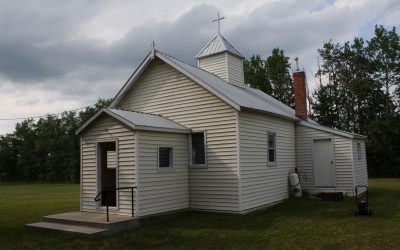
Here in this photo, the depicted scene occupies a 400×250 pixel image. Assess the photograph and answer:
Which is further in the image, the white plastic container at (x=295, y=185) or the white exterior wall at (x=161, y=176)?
the white plastic container at (x=295, y=185)

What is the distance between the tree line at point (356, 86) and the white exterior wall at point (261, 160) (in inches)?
1104

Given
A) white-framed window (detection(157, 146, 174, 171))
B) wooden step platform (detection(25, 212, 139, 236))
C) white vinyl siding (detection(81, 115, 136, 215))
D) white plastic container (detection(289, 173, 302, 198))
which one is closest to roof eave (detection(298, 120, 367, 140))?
white plastic container (detection(289, 173, 302, 198))

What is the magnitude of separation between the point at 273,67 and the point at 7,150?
52.6 metres

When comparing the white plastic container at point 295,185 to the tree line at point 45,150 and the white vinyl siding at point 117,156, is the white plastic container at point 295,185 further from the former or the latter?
the tree line at point 45,150

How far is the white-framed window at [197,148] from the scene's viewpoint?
14844mm

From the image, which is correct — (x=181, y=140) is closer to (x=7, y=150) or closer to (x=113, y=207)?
(x=113, y=207)

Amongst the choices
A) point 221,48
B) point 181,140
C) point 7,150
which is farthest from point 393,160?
point 7,150

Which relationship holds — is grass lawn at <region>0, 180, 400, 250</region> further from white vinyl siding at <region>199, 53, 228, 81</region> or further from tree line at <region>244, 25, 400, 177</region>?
tree line at <region>244, 25, 400, 177</region>

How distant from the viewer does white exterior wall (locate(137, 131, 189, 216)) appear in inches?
500

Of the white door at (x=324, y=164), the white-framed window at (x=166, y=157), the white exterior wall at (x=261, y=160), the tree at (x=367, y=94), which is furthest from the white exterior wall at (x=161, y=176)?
the tree at (x=367, y=94)

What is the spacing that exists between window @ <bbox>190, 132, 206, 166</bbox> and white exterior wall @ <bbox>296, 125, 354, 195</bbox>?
632 cm

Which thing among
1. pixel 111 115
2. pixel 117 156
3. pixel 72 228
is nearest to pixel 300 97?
pixel 111 115

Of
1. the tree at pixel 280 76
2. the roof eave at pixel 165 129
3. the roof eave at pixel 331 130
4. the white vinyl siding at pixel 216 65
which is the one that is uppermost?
the tree at pixel 280 76

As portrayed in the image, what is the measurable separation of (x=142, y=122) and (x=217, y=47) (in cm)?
764
